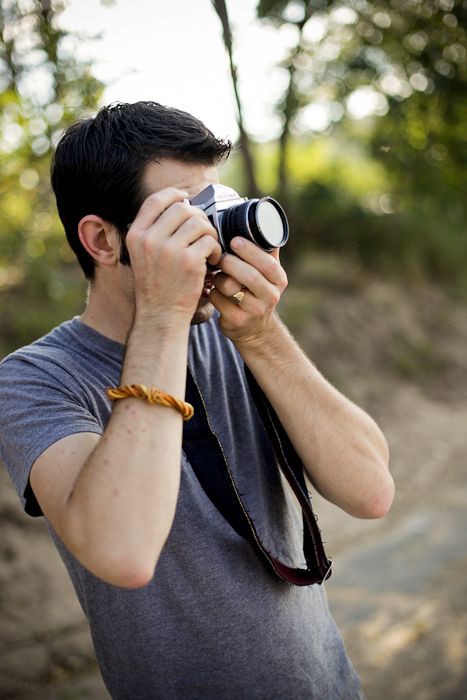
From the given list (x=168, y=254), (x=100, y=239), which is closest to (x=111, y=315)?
(x=100, y=239)

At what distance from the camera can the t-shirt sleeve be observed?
4.47 feet

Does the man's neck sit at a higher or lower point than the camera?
lower

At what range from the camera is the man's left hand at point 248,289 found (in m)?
1.46

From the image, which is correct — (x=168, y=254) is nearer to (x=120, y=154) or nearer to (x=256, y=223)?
(x=256, y=223)

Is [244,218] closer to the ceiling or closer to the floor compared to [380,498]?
closer to the ceiling


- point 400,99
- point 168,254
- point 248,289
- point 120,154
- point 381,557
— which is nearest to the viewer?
point 168,254

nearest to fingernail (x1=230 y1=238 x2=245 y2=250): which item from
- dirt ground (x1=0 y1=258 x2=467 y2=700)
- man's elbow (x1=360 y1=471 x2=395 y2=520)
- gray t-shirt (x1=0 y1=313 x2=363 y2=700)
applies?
gray t-shirt (x1=0 y1=313 x2=363 y2=700)

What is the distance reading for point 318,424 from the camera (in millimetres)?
1577

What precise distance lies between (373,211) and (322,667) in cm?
823

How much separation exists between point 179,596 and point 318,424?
470mm

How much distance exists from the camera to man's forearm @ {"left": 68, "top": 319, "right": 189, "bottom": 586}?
0.35m

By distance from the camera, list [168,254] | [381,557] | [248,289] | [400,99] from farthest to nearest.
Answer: [400,99]
[381,557]
[248,289]
[168,254]

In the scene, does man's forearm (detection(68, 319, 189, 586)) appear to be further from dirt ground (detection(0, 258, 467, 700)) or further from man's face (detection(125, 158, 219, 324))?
dirt ground (detection(0, 258, 467, 700))

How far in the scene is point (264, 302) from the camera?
1.50 metres
